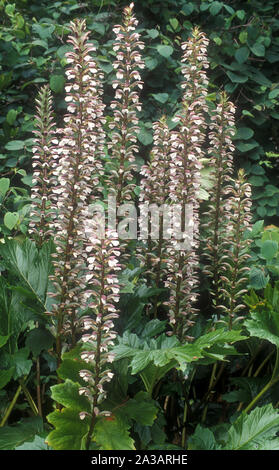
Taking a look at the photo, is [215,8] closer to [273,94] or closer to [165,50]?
[165,50]

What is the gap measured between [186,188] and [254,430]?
41.2 inches

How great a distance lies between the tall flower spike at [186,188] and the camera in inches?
90.3

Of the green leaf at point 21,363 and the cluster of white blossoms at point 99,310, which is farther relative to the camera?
the green leaf at point 21,363

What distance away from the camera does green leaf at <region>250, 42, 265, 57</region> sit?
4027 mm

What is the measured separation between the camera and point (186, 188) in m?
2.31

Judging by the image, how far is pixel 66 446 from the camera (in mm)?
1879

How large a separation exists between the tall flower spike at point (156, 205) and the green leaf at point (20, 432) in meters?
0.82

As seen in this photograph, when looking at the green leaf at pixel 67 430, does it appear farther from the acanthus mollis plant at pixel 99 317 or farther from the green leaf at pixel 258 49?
the green leaf at pixel 258 49

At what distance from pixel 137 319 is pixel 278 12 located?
323 cm

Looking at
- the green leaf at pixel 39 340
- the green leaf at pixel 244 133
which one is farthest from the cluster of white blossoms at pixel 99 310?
the green leaf at pixel 244 133

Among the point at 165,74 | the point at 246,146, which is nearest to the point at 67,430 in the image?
the point at 246,146

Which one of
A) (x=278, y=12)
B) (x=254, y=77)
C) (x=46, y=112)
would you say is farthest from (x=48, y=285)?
(x=278, y=12)

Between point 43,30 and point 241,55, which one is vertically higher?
point 43,30

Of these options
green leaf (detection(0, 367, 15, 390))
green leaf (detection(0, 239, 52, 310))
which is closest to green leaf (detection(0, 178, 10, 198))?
green leaf (detection(0, 239, 52, 310))
